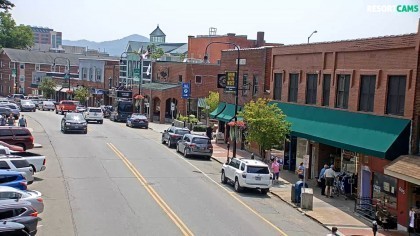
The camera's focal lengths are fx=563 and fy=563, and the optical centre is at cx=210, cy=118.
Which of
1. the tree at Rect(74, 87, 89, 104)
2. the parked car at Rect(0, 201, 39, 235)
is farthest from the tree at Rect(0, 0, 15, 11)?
the tree at Rect(74, 87, 89, 104)

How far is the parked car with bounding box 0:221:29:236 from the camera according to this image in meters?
15.4

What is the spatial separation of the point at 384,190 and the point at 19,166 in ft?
53.1

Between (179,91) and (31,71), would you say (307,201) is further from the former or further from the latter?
(31,71)

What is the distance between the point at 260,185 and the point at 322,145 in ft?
20.0

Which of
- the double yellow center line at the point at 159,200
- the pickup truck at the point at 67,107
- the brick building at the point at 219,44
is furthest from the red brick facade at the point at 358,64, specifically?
the brick building at the point at 219,44

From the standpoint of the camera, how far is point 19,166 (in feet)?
82.7

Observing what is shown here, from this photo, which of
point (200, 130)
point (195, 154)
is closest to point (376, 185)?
point (195, 154)

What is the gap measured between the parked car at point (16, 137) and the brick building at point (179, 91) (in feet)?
105

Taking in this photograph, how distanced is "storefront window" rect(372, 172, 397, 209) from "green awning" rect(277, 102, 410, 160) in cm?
125

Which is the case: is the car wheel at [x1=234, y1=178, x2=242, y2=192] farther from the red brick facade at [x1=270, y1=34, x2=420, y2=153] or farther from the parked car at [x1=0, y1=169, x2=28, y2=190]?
the parked car at [x1=0, y1=169, x2=28, y2=190]

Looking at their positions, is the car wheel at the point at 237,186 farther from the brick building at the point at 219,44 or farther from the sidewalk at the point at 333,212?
the brick building at the point at 219,44

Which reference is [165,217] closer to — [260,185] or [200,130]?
[260,185]

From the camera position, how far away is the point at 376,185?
2539cm

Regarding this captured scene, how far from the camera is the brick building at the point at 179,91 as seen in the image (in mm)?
69312
